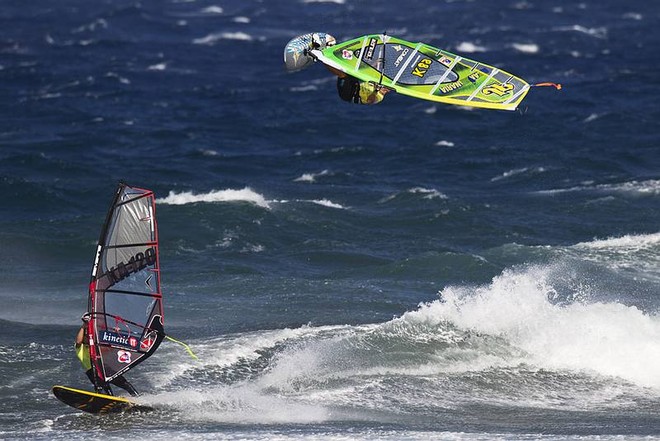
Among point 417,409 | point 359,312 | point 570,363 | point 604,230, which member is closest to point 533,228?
point 604,230

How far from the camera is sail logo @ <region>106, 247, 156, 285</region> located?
17.4m

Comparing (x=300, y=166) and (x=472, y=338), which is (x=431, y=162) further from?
(x=472, y=338)

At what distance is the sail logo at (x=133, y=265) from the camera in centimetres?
1738

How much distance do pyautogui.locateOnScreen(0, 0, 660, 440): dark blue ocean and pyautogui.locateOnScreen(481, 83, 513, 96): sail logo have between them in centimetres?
411

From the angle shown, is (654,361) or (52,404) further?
(654,361)

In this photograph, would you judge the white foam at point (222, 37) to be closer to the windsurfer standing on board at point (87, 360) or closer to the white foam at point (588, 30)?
the white foam at point (588, 30)

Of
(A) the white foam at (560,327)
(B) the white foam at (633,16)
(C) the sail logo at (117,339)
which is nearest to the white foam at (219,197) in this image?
(A) the white foam at (560,327)

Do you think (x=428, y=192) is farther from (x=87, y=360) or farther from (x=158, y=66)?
(x=158, y=66)

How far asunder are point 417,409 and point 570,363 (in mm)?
3493

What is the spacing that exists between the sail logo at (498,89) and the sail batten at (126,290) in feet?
19.2

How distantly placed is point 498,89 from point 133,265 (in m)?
6.54

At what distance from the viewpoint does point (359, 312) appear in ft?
76.6

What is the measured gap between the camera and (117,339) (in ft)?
56.9

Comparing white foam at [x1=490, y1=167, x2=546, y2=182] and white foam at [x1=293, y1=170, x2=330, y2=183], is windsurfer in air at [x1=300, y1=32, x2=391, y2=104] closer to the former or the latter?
white foam at [x1=293, y1=170, x2=330, y2=183]
